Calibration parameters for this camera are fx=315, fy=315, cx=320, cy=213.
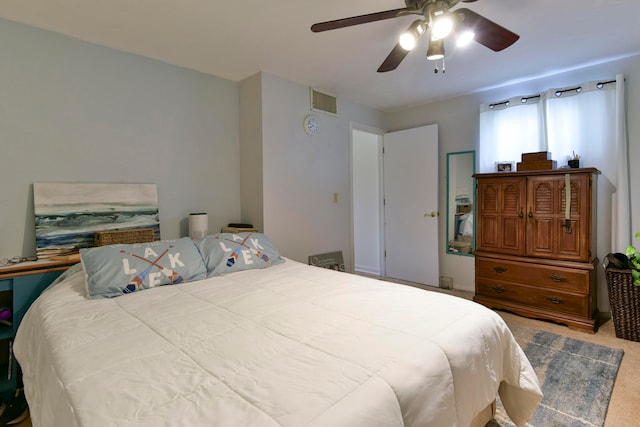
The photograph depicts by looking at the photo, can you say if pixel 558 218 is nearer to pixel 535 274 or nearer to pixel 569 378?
pixel 535 274

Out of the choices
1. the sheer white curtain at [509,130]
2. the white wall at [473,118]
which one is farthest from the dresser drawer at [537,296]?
the sheer white curtain at [509,130]

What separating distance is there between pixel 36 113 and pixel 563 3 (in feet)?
11.9

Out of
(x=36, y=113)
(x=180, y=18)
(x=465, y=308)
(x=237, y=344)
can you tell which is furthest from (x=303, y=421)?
(x=36, y=113)

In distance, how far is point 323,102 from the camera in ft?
11.8

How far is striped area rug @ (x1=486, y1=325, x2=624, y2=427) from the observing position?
1708mm

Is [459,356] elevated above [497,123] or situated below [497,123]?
below

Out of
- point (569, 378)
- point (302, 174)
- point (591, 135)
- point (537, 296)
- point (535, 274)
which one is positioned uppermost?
point (591, 135)

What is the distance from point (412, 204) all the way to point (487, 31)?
2738 mm

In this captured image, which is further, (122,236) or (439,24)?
(122,236)

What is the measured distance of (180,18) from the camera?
2.12 meters

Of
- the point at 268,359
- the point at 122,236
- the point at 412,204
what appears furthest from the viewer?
the point at 412,204

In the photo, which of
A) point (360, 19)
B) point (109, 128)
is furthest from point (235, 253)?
point (360, 19)

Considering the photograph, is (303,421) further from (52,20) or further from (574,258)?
(574,258)

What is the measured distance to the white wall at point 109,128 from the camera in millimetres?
2156
